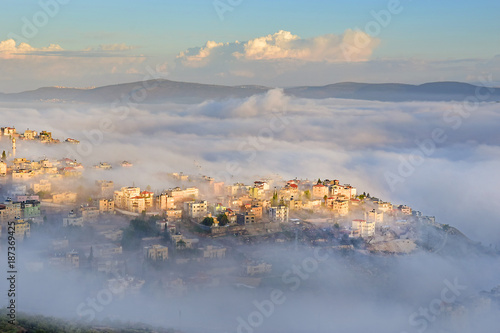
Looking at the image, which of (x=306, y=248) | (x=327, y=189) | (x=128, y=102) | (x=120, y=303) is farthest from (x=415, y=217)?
(x=128, y=102)

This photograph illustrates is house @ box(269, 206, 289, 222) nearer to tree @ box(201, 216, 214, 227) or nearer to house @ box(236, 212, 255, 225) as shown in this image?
house @ box(236, 212, 255, 225)

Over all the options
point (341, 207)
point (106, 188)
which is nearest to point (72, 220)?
point (106, 188)

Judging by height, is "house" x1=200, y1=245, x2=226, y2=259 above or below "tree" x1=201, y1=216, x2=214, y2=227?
below

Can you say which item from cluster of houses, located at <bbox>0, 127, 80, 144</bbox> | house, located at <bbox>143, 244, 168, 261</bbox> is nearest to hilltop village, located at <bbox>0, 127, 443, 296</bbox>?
house, located at <bbox>143, 244, 168, 261</bbox>

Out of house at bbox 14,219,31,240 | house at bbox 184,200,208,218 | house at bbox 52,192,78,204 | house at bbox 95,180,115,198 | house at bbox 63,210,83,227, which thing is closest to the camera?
house at bbox 14,219,31,240

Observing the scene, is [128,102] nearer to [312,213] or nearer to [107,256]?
[312,213]

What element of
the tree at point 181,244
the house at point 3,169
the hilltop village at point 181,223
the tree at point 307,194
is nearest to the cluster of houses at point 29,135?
the hilltop village at point 181,223
